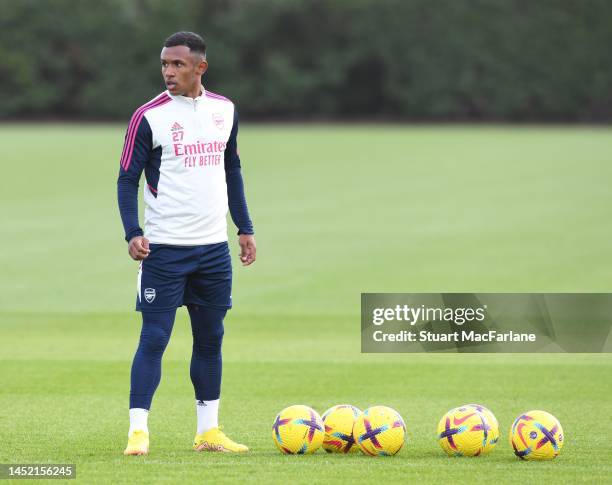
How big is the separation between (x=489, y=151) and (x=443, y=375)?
117ft

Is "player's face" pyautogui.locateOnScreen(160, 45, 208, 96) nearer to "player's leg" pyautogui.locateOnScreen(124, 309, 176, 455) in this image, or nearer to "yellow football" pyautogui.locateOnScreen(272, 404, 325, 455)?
"player's leg" pyautogui.locateOnScreen(124, 309, 176, 455)

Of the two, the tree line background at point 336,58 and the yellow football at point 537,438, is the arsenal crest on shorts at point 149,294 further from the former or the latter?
the tree line background at point 336,58

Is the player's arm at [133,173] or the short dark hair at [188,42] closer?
the player's arm at [133,173]

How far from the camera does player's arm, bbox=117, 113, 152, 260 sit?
7.05 metres

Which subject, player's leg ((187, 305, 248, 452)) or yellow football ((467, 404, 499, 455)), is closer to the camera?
yellow football ((467, 404, 499, 455))

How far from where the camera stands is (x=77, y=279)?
1731cm

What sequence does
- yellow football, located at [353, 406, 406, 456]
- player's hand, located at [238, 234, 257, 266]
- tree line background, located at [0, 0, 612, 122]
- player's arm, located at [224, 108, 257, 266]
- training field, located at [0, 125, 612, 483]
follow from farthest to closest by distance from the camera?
tree line background, located at [0, 0, 612, 122] < player's hand, located at [238, 234, 257, 266] < player's arm, located at [224, 108, 257, 266] < training field, located at [0, 125, 612, 483] < yellow football, located at [353, 406, 406, 456]

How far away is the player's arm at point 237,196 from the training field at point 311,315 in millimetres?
1198

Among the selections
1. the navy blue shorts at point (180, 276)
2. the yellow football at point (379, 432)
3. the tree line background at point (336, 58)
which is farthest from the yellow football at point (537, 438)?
the tree line background at point (336, 58)

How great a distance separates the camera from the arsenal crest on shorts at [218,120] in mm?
7293

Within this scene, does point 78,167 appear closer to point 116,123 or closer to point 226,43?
point 116,123

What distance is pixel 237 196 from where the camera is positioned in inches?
302

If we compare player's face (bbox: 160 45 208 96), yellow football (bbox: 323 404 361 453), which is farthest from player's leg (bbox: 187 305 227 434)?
player's face (bbox: 160 45 208 96)

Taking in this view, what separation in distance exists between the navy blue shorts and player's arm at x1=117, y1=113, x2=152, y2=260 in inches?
4.9
